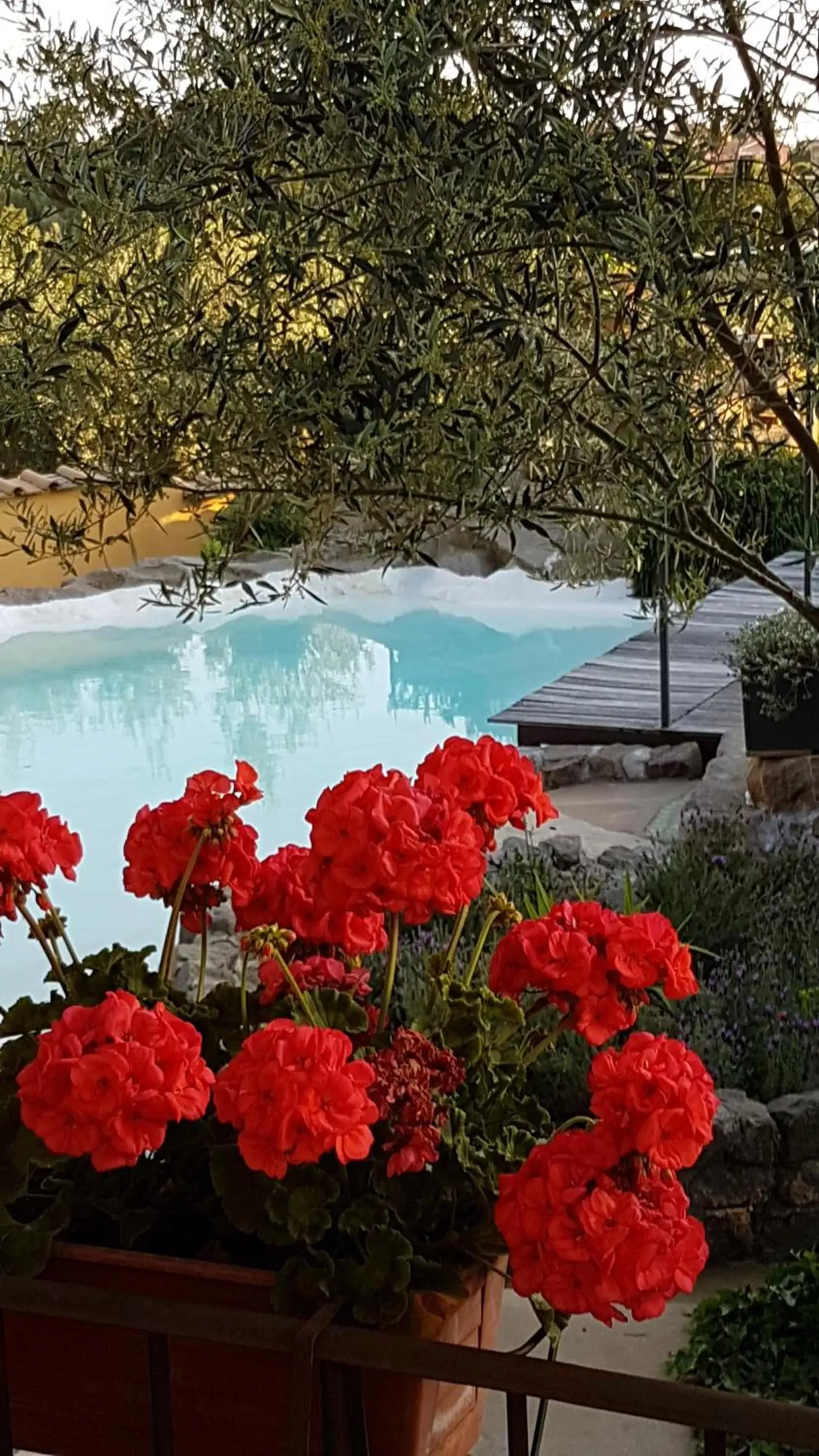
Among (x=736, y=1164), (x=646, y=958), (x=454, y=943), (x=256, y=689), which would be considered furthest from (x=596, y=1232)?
(x=256, y=689)

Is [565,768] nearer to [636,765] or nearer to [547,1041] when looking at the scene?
[636,765]

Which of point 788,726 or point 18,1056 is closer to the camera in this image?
point 18,1056

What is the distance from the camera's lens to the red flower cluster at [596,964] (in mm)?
1462

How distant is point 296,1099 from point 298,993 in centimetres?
25

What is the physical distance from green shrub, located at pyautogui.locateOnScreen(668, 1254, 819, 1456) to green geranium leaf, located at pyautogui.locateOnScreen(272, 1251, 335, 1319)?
1.66 metres

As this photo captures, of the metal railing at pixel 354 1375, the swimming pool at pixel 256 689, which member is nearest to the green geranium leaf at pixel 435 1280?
the metal railing at pixel 354 1375

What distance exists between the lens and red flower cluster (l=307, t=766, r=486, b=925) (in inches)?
53.9

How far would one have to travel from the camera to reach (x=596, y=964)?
1.47 metres

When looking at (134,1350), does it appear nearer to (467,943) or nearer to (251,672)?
(467,943)

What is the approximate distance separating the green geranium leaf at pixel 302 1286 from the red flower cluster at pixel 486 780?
49cm

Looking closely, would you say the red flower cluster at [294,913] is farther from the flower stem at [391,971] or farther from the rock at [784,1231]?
the rock at [784,1231]

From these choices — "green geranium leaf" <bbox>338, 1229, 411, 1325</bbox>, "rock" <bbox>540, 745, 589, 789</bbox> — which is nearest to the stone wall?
"green geranium leaf" <bbox>338, 1229, 411, 1325</bbox>

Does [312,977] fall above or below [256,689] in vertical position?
above

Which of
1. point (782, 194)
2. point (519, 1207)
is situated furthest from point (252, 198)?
point (519, 1207)
